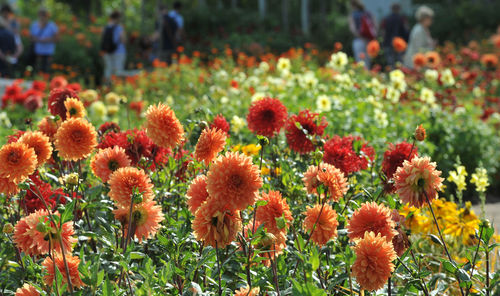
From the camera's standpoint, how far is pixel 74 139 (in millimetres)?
1876

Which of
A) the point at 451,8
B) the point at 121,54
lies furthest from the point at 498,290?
the point at 451,8

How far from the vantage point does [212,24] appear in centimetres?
1991

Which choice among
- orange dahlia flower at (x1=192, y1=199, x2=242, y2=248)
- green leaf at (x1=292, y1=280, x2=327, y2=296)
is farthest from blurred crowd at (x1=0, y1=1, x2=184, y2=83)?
green leaf at (x1=292, y1=280, x2=327, y2=296)

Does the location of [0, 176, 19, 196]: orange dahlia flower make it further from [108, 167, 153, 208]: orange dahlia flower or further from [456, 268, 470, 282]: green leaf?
[456, 268, 470, 282]: green leaf

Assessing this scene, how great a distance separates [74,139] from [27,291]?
1.92ft

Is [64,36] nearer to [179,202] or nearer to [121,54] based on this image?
[121,54]

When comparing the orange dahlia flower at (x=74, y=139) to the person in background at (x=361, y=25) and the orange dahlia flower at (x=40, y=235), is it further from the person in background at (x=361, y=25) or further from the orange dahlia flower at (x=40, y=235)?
the person in background at (x=361, y=25)

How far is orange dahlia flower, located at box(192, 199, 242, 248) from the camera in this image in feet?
4.54

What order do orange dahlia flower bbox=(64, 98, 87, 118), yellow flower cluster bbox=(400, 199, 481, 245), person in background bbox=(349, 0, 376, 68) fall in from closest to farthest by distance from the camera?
orange dahlia flower bbox=(64, 98, 87, 118), yellow flower cluster bbox=(400, 199, 481, 245), person in background bbox=(349, 0, 376, 68)

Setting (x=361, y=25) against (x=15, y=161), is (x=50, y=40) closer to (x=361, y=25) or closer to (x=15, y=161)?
(x=361, y=25)

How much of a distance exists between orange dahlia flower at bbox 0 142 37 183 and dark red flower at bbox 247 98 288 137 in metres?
1.03

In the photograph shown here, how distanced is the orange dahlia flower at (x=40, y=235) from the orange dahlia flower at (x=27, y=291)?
0.31ft

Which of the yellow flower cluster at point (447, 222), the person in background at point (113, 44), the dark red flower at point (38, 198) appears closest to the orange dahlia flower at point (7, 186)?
the dark red flower at point (38, 198)

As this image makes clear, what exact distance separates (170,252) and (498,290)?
1017 millimetres
